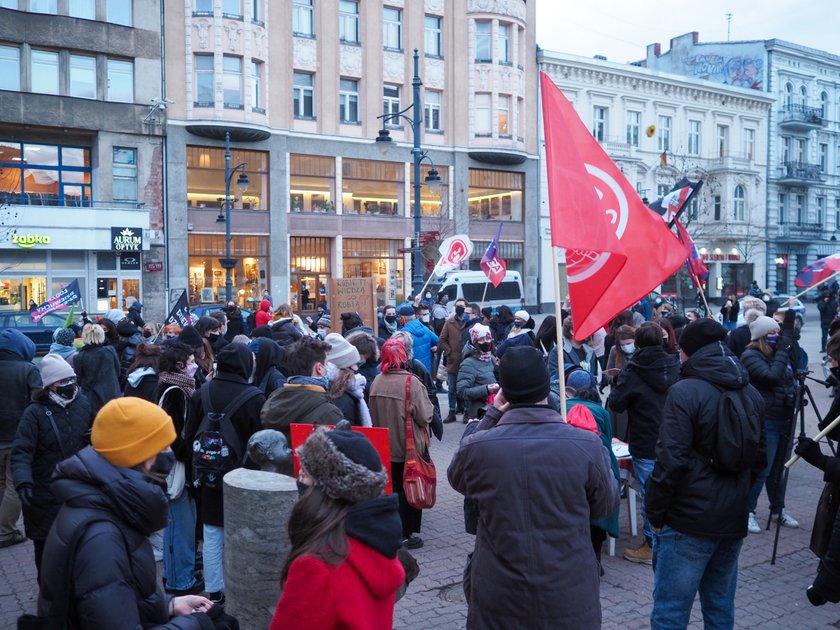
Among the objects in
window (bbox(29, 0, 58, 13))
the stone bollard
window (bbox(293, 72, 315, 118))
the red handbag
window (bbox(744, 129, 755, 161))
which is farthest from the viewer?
window (bbox(744, 129, 755, 161))

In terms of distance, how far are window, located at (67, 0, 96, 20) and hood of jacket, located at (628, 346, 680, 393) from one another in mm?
29483

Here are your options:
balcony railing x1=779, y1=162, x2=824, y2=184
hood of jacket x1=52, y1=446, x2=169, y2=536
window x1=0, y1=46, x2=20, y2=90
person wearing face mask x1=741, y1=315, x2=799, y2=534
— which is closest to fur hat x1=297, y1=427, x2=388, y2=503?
hood of jacket x1=52, y1=446, x2=169, y2=536

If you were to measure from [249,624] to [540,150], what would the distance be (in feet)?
121

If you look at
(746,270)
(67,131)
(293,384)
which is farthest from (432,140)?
(293,384)

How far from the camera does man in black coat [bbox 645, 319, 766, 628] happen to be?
12.8 feet

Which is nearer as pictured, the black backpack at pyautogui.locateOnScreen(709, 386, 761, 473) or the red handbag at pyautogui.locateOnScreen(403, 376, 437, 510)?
the black backpack at pyautogui.locateOnScreen(709, 386, 761, 473)

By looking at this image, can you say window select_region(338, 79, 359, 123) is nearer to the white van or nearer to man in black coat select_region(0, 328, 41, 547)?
the white van

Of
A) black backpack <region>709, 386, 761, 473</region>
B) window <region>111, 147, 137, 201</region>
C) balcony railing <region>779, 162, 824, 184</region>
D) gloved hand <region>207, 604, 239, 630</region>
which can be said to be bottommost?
gloved hand <region>207, 604, 239, 630</region>

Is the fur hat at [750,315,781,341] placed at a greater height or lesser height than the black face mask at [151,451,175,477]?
greater

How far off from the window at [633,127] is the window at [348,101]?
17.5 meters

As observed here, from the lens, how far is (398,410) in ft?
20.2

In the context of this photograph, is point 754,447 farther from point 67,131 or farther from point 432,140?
point 432,140

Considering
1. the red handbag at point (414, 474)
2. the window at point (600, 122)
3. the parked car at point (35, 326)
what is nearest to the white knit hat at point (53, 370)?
the red handbag at point (414, 474)

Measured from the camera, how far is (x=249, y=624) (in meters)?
4.41
